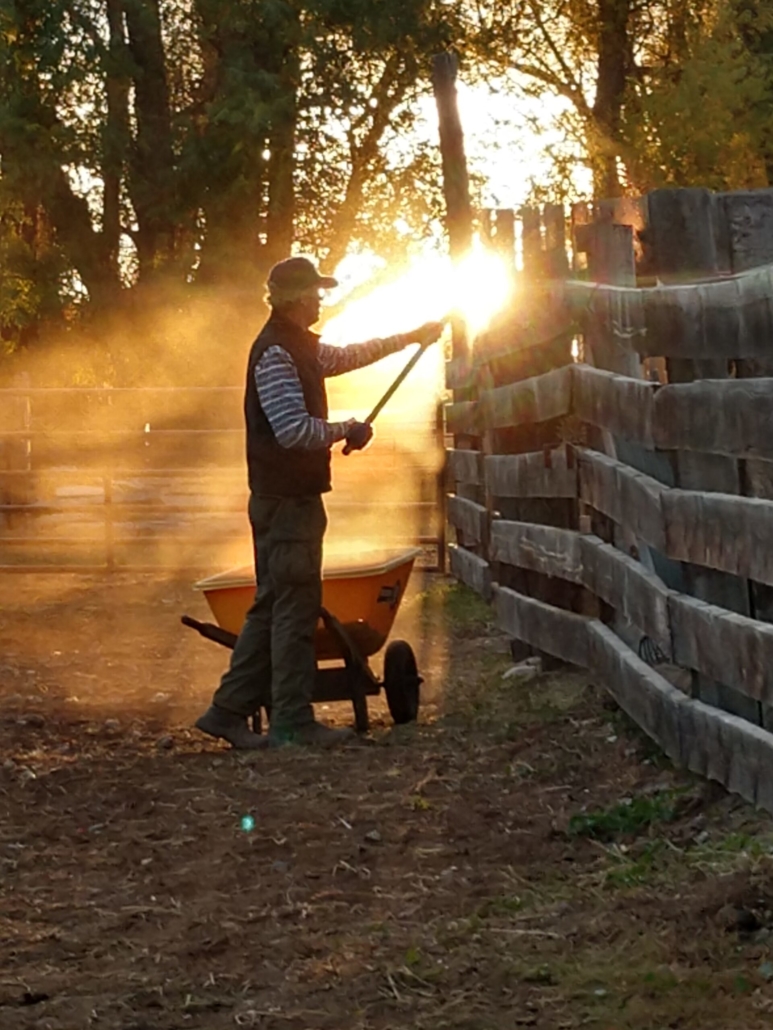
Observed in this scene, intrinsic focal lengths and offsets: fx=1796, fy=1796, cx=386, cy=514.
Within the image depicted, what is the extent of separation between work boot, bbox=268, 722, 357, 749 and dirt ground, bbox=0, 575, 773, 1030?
163 millimetres

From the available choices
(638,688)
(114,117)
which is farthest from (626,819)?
(114,117)

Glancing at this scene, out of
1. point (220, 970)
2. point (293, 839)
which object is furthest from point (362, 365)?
point (220, 970)

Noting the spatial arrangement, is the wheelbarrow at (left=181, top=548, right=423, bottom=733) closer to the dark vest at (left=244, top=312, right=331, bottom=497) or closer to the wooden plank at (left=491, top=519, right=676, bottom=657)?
the dark vest at (left=244, top=312, right=331, bottom=497)

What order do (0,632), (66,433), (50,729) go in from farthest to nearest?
1. (66,433)
2. (0,632)
3. (50,729)

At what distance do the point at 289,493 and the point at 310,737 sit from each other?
1.00m

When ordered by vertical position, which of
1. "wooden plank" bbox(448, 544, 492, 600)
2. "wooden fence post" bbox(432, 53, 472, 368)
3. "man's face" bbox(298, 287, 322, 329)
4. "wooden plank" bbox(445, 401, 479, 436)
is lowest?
"wooden plank" bbox(448, 544, 492, 600)

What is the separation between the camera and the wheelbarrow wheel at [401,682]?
306 inches

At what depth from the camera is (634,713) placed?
20.7ft

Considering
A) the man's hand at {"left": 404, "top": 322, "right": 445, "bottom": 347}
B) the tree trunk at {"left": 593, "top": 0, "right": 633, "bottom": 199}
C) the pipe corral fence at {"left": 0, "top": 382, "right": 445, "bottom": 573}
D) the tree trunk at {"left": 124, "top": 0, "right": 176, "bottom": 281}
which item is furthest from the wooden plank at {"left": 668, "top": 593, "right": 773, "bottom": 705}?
the tree trunk at {"left": 124, "top": 0, "right": 176, "bottom": 281}

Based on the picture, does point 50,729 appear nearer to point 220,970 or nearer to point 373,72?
point 220,970

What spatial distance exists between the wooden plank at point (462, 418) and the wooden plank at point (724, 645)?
20.1 feet

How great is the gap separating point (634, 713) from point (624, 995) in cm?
255

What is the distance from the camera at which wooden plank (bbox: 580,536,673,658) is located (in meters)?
5.71

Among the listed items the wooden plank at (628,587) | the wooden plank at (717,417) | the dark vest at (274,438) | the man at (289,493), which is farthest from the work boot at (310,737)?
the wooden plank at (717,417)
